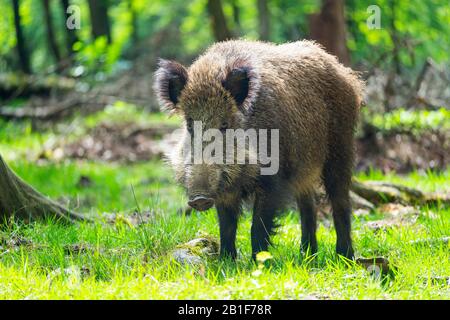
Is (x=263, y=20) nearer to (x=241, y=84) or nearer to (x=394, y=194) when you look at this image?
(x=394, y=194)

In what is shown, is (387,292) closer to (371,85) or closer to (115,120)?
(371,85)

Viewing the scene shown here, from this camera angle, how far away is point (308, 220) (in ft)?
21.2

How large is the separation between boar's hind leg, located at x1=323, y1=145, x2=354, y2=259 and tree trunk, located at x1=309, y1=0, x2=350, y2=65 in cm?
482

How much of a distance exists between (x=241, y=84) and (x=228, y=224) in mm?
1074

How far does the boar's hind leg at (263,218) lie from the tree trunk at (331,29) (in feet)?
19.2

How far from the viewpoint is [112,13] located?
28672mm

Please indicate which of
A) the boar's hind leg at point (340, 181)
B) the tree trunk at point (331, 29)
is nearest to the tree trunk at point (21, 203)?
the boar's hind leg at point (340, 181)

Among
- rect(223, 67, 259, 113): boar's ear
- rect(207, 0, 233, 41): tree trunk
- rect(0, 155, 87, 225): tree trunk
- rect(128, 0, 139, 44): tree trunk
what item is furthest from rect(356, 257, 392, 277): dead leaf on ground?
rect(128, 0, 139, 44): tree trunk

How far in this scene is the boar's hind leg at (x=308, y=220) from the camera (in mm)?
6277

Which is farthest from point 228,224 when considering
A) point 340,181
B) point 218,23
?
point 218,23

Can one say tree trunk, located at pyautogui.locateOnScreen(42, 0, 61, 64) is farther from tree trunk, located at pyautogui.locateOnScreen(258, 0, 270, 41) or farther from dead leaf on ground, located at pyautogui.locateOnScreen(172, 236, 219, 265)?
dead leaf on ground, located at pyautogui.locateOnScreen(172, 236, 219, 265)

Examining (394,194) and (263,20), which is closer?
(394,194)

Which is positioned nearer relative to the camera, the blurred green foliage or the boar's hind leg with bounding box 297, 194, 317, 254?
the boar's hind leg with bounding box 297, 194, 317, 254

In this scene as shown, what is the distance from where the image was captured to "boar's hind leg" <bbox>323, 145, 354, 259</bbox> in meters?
6.35
